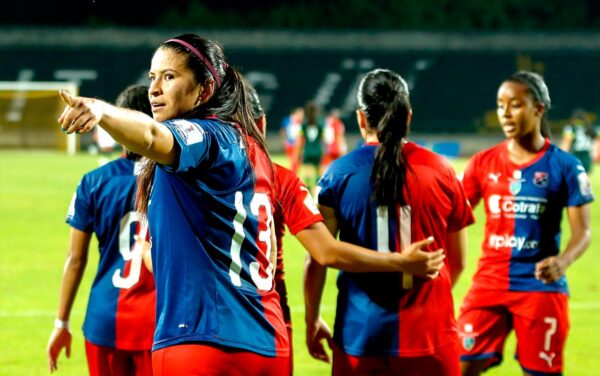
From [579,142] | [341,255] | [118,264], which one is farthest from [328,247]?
[579,142]

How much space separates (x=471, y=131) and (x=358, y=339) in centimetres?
4175

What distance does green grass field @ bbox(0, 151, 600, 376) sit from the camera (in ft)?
25.5

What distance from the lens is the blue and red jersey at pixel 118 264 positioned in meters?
4.52

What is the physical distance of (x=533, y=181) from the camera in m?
5.60

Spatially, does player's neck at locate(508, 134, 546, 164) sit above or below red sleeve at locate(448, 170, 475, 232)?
above

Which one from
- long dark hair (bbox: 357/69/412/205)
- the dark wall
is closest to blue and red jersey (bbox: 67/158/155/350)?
long dark hair (bbox: 357/69/412/205)

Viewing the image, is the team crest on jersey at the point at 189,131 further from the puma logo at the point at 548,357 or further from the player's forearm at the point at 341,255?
the puma logo at the point at 548,357

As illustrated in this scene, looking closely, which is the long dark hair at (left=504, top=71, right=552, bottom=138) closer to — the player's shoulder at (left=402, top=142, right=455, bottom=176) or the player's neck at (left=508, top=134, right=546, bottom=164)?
the player's neck at (left=508, top=134, right=546, bottom=164)

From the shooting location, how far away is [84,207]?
4.58 meters

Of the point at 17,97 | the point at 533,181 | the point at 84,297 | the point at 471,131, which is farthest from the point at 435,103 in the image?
the point at 533,181

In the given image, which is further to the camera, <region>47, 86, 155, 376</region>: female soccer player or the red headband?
<region>47, 86, 155, 376</region>: female soccer player

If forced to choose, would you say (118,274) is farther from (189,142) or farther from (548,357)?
(548,357)

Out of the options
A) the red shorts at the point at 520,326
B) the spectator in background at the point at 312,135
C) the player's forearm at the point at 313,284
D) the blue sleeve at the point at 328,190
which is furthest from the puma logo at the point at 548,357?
the spectator in background at the point at 312,135

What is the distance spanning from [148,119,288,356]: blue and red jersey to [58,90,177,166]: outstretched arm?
0.19 meters
